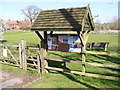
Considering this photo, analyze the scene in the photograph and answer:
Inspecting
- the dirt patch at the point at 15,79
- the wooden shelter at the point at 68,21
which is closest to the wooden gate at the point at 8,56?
the dirt patch at the point at 15,79

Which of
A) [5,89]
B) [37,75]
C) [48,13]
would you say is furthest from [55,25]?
[5,89]

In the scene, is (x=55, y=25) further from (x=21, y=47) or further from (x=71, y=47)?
(x=21, y=47)

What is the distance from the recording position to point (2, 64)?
8.88 m

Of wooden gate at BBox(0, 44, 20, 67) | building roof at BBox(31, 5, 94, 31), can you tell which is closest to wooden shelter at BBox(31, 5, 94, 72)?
building roof at BBox(31, 5, 94, 31)

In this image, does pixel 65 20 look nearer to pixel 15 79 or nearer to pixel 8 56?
pixel 15 79

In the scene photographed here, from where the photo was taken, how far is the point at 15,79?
251 inches

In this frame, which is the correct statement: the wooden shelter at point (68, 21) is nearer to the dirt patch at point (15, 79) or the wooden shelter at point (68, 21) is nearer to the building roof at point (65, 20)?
the building roof at point (65, 20)

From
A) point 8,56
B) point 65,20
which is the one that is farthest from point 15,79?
point 65,20

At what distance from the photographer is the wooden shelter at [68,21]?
5658mm

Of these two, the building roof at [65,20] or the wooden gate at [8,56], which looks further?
the wooden gate at [8,56]

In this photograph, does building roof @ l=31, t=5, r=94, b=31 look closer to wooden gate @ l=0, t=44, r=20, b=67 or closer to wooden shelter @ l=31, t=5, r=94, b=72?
wooden shelter @ l=31, t=5, r=94, b=72


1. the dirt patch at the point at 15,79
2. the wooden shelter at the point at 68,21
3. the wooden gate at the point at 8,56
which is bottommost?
the dirt patch at the point at 15,79

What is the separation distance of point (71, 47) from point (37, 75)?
218cm

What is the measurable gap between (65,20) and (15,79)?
3.56 metres
